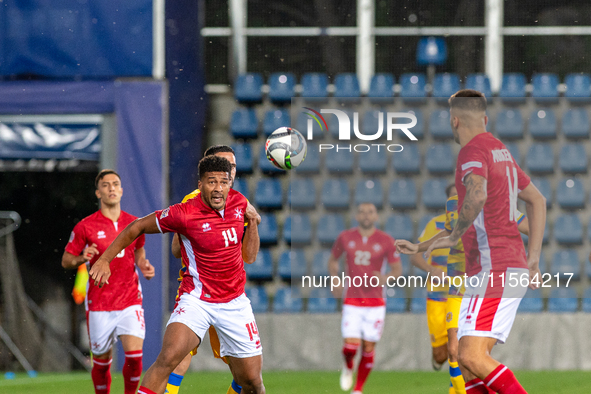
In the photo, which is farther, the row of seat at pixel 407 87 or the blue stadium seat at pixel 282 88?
the blue stadium seat at pixel 282 88

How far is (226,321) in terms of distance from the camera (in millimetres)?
5012

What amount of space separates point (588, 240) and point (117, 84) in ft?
22.1

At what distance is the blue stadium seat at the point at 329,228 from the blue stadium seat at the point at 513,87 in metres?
3.10

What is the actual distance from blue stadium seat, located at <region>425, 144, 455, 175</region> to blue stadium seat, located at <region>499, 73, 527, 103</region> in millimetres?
1492

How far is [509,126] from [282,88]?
11.3 feet

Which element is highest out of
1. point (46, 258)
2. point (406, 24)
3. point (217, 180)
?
point (406, 24)

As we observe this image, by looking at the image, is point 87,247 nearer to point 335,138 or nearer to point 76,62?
point 76,62

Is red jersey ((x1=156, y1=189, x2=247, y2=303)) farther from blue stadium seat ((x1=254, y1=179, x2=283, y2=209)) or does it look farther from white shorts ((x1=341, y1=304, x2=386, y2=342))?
blue stadium seat ((x1=254, y1=179, x2=283, y2=209))

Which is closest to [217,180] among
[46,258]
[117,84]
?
[117,84]

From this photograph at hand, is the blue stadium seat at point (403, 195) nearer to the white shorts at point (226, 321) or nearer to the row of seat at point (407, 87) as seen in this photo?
the row of seat at point (407, 87)

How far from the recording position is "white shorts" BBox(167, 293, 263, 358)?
4934 millimetres

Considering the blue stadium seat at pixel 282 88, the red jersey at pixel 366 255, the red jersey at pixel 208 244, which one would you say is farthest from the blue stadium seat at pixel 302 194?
the red jersey at pixel 208 244

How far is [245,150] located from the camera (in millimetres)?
11859

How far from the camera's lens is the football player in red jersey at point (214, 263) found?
194 inches
